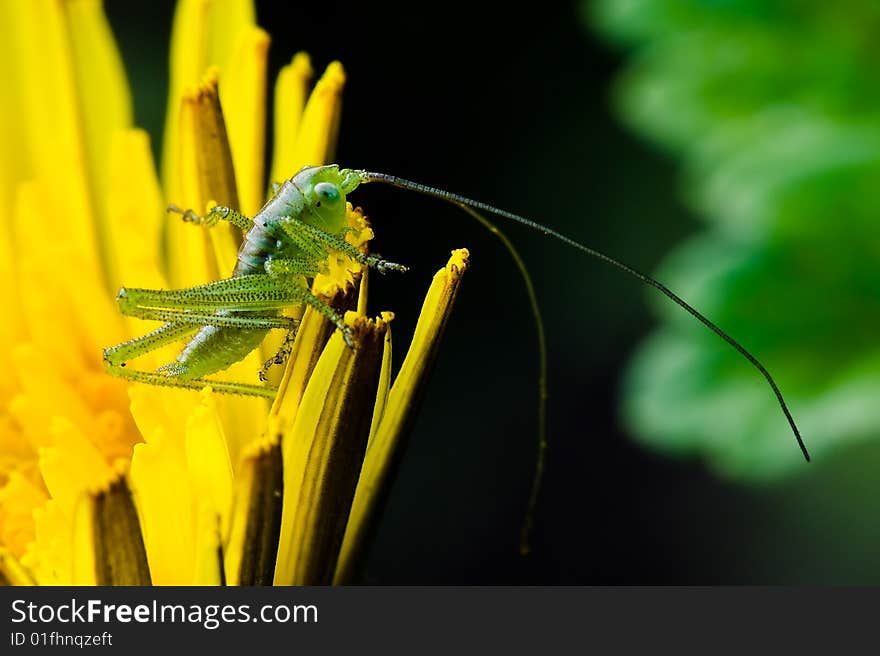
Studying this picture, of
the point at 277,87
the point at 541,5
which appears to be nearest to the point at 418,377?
the point at 277,87

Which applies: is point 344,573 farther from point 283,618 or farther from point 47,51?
point 47,51

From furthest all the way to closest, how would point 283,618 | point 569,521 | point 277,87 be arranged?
point 569,521
point 277,87
point 283,618

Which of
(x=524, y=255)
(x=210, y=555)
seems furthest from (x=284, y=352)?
(x=524, y=255)

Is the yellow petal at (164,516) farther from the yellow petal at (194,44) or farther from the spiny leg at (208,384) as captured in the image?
the yellow petal at (194,44)

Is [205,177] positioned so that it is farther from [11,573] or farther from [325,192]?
[11,573]

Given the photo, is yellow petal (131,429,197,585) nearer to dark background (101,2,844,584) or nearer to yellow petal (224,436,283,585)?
yellow petal (224,436,283,585)

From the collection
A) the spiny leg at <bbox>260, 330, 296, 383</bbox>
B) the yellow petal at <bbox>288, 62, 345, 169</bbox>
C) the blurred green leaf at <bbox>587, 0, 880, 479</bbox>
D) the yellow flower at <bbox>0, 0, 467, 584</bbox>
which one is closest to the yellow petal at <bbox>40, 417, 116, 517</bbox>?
the yellow flower at <bbox>0, 0, 467, 584</bbox>
